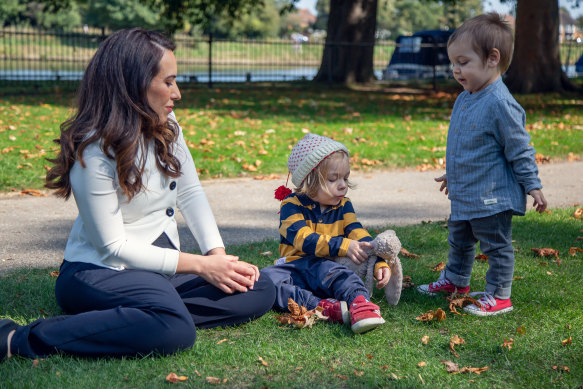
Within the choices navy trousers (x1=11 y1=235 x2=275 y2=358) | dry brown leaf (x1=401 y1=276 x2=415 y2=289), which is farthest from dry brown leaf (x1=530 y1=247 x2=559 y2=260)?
navy trousers (x1=11 y1=235 x2=275 y2=358)

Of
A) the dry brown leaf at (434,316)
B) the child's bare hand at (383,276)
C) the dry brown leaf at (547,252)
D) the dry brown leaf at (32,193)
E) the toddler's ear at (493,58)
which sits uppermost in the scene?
the toddler's ear at (493,58)

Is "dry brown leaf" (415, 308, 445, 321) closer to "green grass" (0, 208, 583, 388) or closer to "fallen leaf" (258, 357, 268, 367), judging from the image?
"green grass" (0, 208, 583, 388)

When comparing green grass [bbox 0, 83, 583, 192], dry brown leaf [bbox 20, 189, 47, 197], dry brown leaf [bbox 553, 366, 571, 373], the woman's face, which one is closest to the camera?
dry brown leaf [bbox 553, 366, 571, 373]

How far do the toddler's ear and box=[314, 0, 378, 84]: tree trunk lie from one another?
1523 cm

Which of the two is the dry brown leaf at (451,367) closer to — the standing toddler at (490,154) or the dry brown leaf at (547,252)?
the standing toddler at (490,154)

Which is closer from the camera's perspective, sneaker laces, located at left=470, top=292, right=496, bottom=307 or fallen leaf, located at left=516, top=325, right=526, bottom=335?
fallen leaf, located at left=516, top=325, right=526, bottom=335

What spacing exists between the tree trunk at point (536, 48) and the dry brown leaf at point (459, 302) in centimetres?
1357

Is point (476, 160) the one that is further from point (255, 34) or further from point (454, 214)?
point (255, 34)

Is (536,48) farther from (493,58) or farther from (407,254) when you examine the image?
(493,58)

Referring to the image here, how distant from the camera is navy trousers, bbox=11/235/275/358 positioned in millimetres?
2709

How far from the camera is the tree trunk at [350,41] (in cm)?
1864

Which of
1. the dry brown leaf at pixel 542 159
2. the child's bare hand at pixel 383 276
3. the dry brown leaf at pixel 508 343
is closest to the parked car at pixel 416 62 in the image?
the dry brown leaf at pixel 542 159

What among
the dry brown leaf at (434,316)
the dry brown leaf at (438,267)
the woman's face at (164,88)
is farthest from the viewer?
the dry brown leaf at (438,267)

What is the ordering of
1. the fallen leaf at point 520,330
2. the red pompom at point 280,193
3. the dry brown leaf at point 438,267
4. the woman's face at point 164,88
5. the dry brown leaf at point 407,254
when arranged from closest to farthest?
the woman's face at point 164,88 < the fallen leaf at point 520,330 < the red pompom at point 280,193 < the dry brown leaf at point 438,267 < the dry brown leaf at point 407,254
